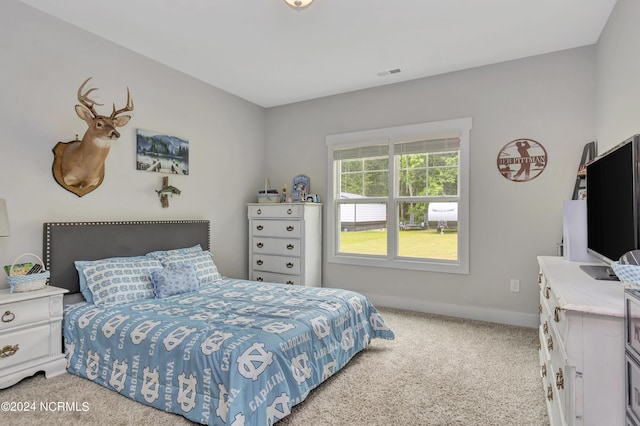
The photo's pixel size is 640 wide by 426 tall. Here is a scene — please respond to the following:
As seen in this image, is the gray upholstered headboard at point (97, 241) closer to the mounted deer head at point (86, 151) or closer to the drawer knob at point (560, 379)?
the mounted deer head at point (86, 151)

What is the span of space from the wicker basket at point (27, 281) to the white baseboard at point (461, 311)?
3.27 m

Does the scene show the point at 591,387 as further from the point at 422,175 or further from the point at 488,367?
the point at 422,175

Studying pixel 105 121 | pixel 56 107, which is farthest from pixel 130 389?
pixel 56 107

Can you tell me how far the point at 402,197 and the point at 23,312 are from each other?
364cm

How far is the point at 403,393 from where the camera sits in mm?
2240

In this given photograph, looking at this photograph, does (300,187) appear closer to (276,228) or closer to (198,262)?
(276,228)

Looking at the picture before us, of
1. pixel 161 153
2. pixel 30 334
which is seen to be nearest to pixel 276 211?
pixel 161 153

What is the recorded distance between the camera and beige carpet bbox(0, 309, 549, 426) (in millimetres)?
1951

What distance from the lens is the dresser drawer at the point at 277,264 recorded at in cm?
434

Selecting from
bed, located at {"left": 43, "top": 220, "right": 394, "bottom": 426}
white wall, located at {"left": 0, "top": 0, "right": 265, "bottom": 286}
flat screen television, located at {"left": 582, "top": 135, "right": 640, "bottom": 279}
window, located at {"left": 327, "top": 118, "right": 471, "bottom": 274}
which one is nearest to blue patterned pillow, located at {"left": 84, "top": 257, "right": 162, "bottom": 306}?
bed, located at {"left": 43, "top": 220, "right": 394, "bottom": 426}

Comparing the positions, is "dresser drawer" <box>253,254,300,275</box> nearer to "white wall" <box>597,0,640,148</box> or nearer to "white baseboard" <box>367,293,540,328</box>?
"white baseboard" <box>367,293,540,328</box>

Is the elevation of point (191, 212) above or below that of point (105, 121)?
below

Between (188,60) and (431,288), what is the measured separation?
3.63 meters

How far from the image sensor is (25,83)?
8.75 feet
